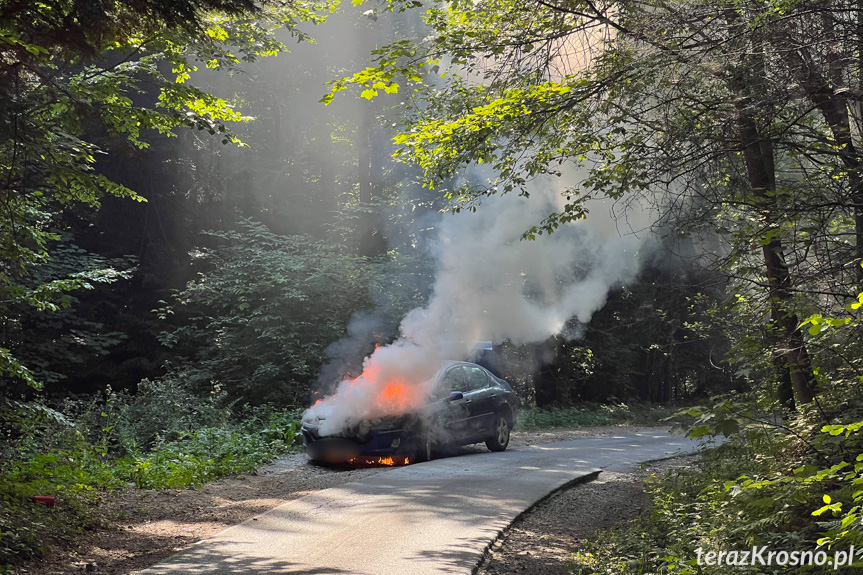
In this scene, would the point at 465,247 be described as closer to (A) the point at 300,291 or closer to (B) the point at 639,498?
(A) the point at 300,291

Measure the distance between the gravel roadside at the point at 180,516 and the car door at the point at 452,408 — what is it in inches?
54.4

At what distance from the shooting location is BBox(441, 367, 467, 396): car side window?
1250cm

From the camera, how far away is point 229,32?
451 inches

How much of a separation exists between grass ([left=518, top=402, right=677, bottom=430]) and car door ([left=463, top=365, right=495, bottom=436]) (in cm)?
796

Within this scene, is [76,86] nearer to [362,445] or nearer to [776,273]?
[362,445]

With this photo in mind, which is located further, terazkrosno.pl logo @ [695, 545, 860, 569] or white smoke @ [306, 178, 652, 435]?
white smoke @ [306, 178, 652, 435]

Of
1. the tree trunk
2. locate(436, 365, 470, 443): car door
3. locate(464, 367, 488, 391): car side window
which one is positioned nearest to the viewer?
the tree trunk

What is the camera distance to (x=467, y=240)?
1775cm

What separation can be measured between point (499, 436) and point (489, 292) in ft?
11.0

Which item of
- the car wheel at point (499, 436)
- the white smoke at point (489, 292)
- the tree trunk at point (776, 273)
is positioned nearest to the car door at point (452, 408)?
the white smoke at point (489, 292)

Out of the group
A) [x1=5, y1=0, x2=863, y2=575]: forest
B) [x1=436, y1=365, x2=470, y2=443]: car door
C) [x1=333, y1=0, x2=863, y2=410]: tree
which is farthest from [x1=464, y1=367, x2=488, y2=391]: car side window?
[x1=333, y1=0, x2=863, y2=410]: tree

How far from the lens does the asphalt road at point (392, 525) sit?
238 inches

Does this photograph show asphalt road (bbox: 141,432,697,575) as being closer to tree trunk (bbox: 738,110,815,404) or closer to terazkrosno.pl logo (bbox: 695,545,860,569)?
terazkrosno.pl logo (bbox: 695,545,860,569)

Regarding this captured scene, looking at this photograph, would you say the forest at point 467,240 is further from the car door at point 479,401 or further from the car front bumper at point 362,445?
the car front bumper at point 362,445
